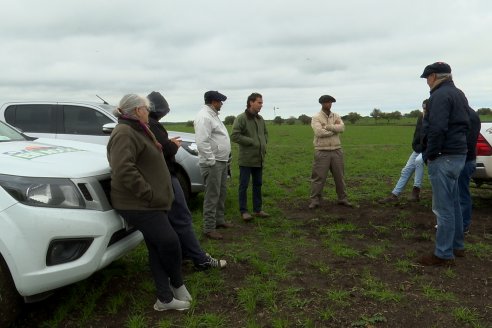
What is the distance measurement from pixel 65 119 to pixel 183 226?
13.1ft

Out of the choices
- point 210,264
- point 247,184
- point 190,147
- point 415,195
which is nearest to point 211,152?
point 247,184

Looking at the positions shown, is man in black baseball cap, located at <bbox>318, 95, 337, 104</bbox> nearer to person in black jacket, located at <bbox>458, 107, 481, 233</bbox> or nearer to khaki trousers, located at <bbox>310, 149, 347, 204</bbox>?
khaki trousers, located at <bbox>310, 149, 347, 204</bbox>

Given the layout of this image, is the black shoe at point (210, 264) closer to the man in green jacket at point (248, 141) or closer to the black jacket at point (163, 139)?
the black jacket at point (163, 139)

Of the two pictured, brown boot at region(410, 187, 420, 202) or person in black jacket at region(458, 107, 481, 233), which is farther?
brown boot at region(410, 187, 420, 202)

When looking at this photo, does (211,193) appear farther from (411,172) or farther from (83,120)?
(411,172)

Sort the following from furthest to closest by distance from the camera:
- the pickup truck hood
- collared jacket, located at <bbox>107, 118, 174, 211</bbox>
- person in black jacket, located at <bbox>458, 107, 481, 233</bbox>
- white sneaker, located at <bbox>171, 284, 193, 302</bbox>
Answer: person in black jacket, located at <bbox>458, 107, 481, 233</bbox> < white sneaker, located at <bbox>171, 284, 193, 302</bbox> < collared jacket, located at <bbox>107, 118, 174, 211</bbox> < the pickup truck hood

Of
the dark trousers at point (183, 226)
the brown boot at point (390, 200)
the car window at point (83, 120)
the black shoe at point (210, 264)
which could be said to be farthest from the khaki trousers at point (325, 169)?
the car window at point (83, 120)

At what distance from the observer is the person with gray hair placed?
9.88ft

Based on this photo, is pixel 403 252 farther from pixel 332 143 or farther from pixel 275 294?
pixel 332 143

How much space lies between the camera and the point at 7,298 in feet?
9.18

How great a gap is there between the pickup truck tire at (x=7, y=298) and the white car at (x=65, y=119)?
12.2ft

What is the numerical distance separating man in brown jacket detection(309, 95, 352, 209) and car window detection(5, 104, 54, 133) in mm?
4350

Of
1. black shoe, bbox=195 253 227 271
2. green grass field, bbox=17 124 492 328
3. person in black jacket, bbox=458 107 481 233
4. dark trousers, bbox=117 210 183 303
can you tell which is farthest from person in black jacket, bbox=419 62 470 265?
dark trousers, bbox=117 210 183 303

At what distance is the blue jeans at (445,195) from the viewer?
4.10 m
